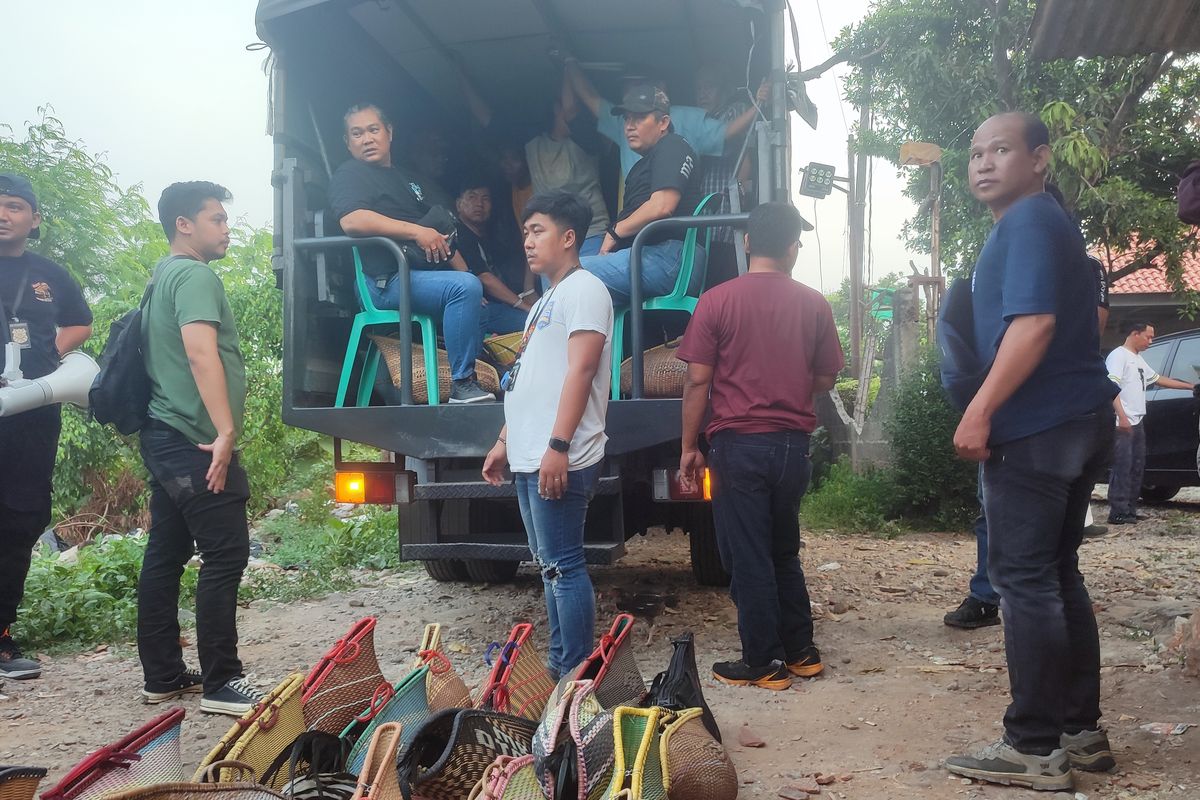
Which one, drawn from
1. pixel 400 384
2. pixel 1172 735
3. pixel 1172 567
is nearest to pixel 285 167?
pixel 400 384

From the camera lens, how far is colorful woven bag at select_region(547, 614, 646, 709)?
238cm

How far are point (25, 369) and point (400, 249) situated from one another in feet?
5.53

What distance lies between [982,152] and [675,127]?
245 cm

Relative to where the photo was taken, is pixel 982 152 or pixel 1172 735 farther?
pixel 1172 735

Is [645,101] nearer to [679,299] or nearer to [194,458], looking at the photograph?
[679,299]

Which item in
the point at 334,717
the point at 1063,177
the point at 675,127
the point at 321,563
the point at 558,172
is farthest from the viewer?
the point at 1063,177

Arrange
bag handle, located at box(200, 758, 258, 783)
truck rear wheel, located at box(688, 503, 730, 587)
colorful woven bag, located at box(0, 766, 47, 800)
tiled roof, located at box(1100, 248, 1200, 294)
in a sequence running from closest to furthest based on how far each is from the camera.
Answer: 1. colorful woven bag, located at box(0, 766, 47, 800)
2. bag handle, located at box(200, 758, 258, 783)
3. truck rear wheel, located at box(688, 503, 730, 587)
4. tiled roof, located at box(1100, 248, 1200, 294)

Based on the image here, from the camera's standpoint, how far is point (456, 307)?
3949 millimetres

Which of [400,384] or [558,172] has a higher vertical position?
[558,172]

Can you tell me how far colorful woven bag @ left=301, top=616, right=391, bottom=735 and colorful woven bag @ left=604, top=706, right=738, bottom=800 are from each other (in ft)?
2.25

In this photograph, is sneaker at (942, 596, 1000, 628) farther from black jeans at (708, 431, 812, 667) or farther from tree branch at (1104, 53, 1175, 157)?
tree branch at (1104, 53, 1175, 157)

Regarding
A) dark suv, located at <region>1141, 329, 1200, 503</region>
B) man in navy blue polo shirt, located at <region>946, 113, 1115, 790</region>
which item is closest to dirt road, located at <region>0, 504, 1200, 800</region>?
man in navy blue polo shirt, located at <region>946, 113, 1115, 790</region>

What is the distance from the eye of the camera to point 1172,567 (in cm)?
544

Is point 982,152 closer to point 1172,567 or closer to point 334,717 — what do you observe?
point 334,717
